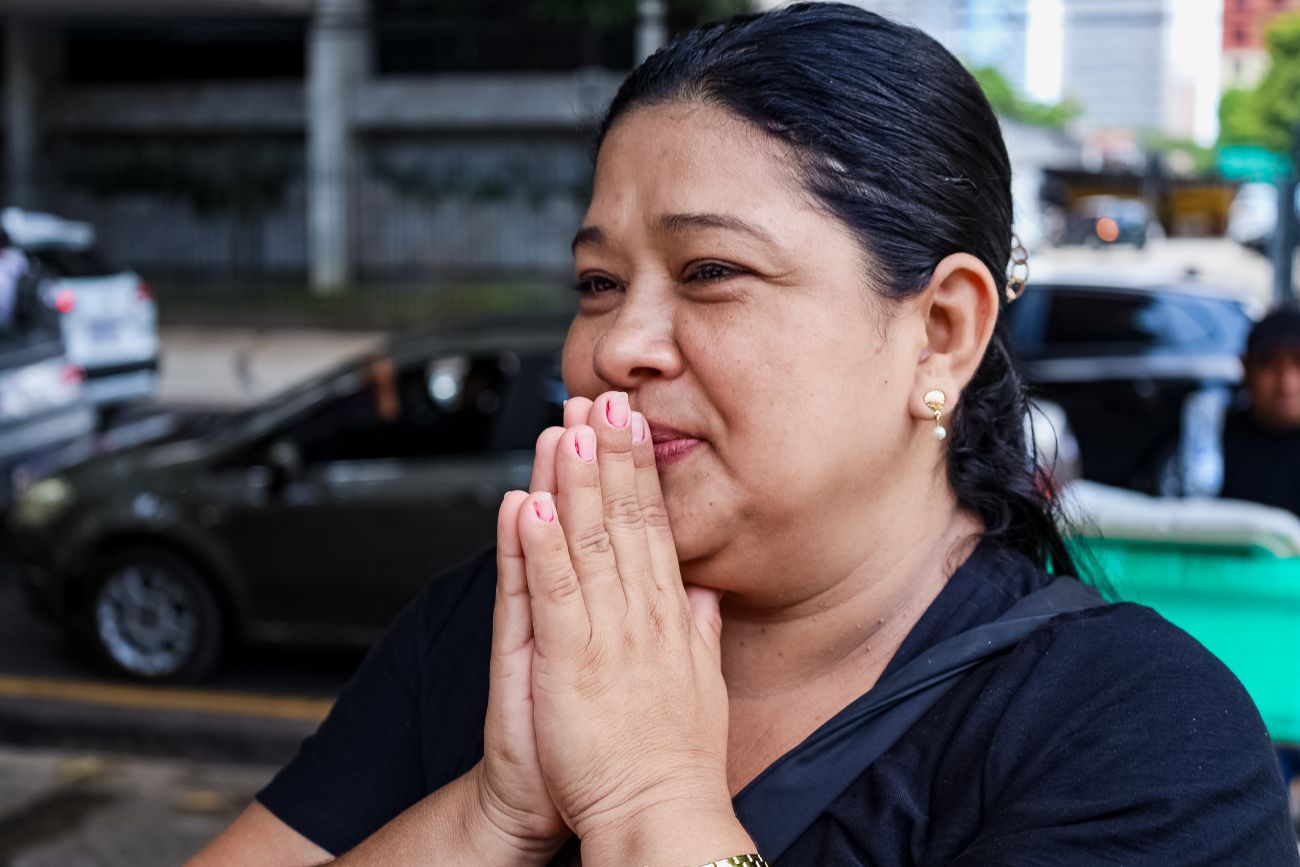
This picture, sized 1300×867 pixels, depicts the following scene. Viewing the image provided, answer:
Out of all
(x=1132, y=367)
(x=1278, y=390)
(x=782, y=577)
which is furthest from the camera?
(x=1132, y=367)

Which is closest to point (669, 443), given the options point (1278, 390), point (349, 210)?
point (1278, 390)

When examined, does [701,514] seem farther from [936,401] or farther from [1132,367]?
[1132,367]

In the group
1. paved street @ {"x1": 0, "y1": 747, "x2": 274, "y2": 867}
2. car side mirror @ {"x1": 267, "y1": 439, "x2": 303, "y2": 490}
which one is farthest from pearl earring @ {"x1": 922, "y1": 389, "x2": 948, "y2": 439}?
car side mirror @ {"x1": 267, "y1": 439, "x2": 303, "y2": 490}

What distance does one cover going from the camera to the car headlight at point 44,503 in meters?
6.19

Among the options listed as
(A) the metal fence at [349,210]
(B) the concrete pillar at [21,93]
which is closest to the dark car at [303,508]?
(A) the metal fence at [349,210]

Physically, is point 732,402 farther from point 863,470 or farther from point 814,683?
point 814,683

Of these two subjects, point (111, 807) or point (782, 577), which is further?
point (111, 807)

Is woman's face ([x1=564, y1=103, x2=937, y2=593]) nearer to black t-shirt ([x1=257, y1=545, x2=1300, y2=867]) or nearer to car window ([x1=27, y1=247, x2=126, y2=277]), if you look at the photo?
black t-shirt ([x1=257, y1=545, x2=1300, y2=867])

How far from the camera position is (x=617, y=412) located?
141cm

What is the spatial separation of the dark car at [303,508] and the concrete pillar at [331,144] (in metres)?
16.1

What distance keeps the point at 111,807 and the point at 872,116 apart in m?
3.95

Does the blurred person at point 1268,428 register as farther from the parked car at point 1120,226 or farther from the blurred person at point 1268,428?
the parked car at point 1120,226

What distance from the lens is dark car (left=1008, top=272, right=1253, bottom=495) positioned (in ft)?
26.9

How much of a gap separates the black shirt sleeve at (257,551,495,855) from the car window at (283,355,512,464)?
4.00m
